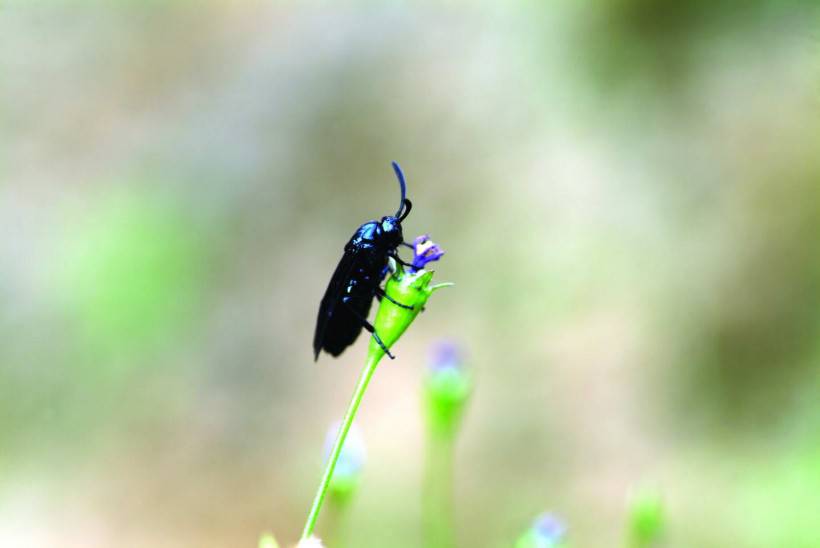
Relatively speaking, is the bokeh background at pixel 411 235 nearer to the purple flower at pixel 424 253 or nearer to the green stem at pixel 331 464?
the purple flower at pixel 424 253

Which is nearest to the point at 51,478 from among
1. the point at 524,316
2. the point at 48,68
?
the point at 524,316

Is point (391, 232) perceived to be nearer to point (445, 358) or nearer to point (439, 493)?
point (445, 358)

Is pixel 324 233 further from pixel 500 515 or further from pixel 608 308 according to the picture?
pixel 500 515

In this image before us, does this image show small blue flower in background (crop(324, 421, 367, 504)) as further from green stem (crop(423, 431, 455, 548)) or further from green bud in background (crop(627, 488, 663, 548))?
green bud in background (crop(627, 488, 663, 548))

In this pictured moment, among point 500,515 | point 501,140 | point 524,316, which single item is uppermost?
point 501,140

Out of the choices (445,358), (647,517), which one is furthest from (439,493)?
(647,517)

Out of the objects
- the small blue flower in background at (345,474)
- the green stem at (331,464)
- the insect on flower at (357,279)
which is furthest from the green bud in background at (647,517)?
the green stem at (331,464)
